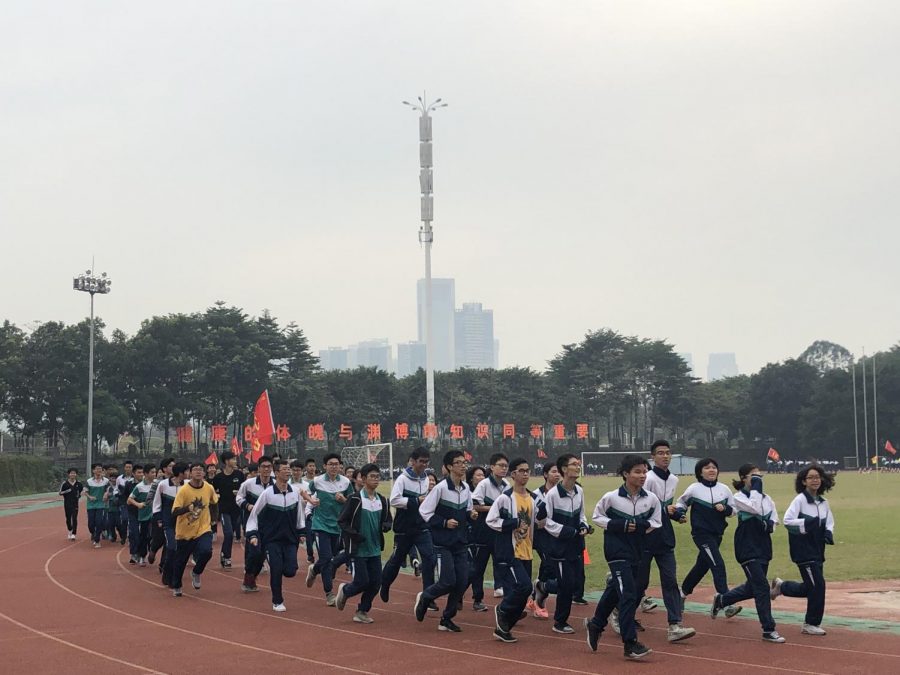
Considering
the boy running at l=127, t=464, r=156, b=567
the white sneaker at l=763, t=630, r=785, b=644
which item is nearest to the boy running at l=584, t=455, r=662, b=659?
the white sneaker at l=763, t=630, r=785, b=644

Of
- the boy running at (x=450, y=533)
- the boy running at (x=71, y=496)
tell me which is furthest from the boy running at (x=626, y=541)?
the boy running at (x=71, y=496)

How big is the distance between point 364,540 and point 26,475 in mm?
48415

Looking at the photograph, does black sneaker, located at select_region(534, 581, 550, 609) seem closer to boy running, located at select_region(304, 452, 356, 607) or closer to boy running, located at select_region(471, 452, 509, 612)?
boy running, located at select_region(471, 452, 509, 612)

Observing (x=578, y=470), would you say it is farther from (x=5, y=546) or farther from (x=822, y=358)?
(x=822, y=358)

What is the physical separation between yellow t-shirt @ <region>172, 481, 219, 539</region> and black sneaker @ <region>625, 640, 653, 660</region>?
727 centimetres

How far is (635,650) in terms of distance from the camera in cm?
927

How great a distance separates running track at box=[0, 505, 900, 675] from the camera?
9203 millimetres

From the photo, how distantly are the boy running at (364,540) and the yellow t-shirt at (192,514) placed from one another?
332cm

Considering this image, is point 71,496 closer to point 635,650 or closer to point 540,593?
point 540,593

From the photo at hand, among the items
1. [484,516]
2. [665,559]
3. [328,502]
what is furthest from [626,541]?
[328,502]

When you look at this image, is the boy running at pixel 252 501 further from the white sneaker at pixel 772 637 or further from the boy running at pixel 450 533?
the white sneaker at pixel 772 637

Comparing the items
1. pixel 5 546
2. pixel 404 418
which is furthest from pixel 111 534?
pixel 404 418

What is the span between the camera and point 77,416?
6731 cm

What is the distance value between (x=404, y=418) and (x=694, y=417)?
2658cm
